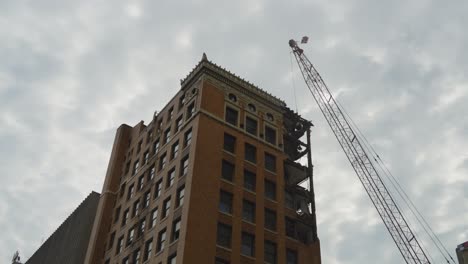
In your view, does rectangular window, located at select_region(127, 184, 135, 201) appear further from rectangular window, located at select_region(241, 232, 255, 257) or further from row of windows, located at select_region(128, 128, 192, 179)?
rectangular window, located at select_region(241, 232, 255, 257)

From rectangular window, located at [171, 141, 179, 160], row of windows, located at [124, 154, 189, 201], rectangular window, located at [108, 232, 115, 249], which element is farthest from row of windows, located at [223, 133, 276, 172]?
rectangular window, located at [108, 232, 115, 249]

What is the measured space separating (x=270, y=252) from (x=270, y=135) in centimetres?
1818

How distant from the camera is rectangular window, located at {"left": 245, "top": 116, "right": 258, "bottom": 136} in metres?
69.8

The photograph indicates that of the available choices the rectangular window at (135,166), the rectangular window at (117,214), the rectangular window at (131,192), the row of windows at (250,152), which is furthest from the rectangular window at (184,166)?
the rectangular window at (117,214)

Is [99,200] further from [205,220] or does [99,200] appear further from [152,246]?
[205,220]

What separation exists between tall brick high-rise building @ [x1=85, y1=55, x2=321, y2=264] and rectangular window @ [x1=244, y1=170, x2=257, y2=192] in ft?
0.39

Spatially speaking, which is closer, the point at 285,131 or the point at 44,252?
the point at 285,131

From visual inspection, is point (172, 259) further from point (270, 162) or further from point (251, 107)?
point (251, 107)

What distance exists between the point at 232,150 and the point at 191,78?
13.1m

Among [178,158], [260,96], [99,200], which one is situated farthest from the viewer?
[99,200]

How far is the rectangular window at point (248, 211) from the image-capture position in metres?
60.2

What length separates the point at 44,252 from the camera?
99.6 meters

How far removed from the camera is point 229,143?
216ft

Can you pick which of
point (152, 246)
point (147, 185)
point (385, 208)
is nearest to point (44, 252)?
point (147, 185)
